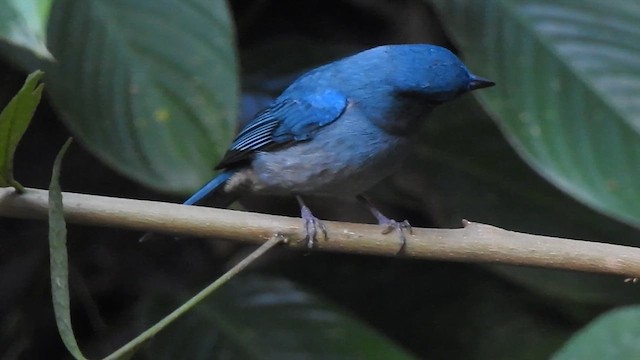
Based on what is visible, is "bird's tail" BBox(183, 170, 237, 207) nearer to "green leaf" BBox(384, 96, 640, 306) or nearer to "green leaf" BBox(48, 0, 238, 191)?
"green leaf" BBox(48, 0, 238, 191)

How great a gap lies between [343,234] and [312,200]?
45.7 inches

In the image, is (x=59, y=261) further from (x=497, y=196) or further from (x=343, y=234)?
(x=497, y=196)

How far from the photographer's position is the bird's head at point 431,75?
1277 millimetres

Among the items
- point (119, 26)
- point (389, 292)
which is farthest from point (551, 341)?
point (119, 26)

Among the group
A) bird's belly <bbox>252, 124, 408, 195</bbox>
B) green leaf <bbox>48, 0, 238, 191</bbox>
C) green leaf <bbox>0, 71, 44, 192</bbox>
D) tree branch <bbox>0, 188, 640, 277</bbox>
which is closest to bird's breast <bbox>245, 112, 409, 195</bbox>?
bird's belly <bbox>252, 124, 408, 195</bbox>

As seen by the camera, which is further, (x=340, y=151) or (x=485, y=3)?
(x=485, y=3)

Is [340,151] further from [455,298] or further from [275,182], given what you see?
[455,298]

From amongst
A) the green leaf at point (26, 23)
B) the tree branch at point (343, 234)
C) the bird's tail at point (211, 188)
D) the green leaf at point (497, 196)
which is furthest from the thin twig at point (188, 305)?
the green leaf at point (497, 196)

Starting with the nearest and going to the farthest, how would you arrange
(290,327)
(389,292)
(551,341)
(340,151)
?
(340,151) < (290,327) < (551,341) < (389,292)

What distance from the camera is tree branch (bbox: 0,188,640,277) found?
1000mm

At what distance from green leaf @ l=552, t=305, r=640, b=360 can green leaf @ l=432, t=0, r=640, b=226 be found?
21 centimetres

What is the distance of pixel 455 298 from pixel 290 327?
0.46m

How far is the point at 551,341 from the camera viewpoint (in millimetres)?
1788

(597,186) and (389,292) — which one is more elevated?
(597,186)
